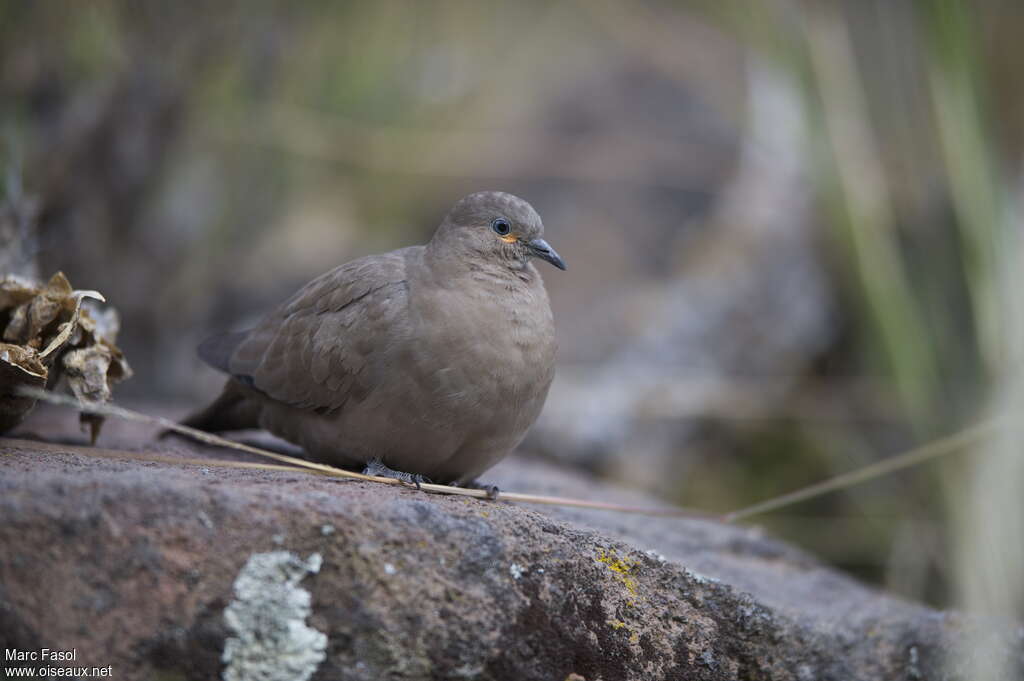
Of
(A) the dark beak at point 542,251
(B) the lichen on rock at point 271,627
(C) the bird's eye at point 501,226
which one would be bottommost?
(B) the lichen on rock at point 271,627

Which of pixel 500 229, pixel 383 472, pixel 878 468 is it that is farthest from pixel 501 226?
pixel 878 468

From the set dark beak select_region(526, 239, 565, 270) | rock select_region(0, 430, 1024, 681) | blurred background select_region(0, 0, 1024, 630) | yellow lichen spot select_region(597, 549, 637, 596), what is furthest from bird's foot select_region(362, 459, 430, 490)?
blurred background select_region(0, 0, 1024, 630)

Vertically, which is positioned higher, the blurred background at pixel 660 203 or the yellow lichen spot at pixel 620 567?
the blurred background at pixel 660 203

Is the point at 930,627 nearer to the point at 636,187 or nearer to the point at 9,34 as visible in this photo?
the point at 9,34

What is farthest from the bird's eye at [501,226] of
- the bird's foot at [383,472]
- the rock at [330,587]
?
the rock at [330,587]

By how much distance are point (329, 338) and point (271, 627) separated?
1362mm

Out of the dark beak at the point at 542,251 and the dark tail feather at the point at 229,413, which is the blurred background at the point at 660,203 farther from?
the dark beak at the point at 542,251

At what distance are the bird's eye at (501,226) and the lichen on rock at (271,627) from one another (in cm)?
172

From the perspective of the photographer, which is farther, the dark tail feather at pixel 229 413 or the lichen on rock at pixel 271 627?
the dark tail feather at pixel 229 413

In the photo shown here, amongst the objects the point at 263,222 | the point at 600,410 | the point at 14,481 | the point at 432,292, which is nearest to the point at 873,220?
the point at 600,410

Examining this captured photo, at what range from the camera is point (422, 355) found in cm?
337

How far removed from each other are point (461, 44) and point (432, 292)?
246 inches

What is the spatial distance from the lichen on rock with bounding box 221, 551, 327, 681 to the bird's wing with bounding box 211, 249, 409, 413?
Result: 1067mm

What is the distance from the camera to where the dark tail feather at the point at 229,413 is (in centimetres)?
416
